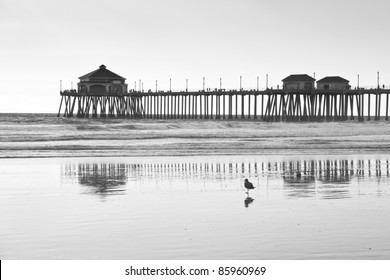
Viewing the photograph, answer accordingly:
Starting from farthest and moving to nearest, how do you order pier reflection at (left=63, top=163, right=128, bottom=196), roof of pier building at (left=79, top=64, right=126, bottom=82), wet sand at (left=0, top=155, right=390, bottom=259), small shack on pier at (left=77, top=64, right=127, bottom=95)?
roof of pier building at (left=79, top=64, right=126, bottom=82), small shack on pier at (left=77, top=64, right=127, bottom=95), pier reflection at (left=63, top=163, right=128, bottom=196), wet sand at (left=0, top=155, right=390, bottom=259)

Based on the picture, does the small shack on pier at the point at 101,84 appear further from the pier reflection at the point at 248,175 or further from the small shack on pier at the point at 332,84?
the pier reflection at the point at 248,175

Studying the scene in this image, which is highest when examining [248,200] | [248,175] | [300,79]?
[300,79]

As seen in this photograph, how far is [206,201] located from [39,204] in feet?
12.6

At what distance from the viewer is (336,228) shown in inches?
500

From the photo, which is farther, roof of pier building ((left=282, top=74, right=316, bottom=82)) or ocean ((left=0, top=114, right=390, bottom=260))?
roof of pier building ((left=282, top=74, right=316, bottom=82))

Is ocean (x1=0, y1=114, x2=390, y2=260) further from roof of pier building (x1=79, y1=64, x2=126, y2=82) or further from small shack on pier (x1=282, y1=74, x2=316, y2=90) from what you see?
roof of pier building (x1=79, y1=64, x2=126, y2=82)

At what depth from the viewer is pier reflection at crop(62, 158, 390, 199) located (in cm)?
1905

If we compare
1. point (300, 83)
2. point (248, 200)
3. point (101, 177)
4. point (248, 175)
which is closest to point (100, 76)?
point (300, 83)

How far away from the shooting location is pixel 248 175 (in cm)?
2308

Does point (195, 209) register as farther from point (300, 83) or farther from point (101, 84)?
point (101, 84)

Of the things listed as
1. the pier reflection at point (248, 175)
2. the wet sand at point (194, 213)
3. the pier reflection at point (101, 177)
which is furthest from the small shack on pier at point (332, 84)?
the pier reflection at point (101, 177)

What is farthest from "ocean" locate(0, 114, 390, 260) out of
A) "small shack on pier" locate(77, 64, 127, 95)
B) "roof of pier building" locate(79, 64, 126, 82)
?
"roof of pier building" locate(79, 64, 126, 82)

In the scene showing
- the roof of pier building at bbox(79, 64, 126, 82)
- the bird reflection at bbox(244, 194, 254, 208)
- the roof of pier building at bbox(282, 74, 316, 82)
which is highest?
the roof of pier building at bbox(79, 64, 126, 82)
